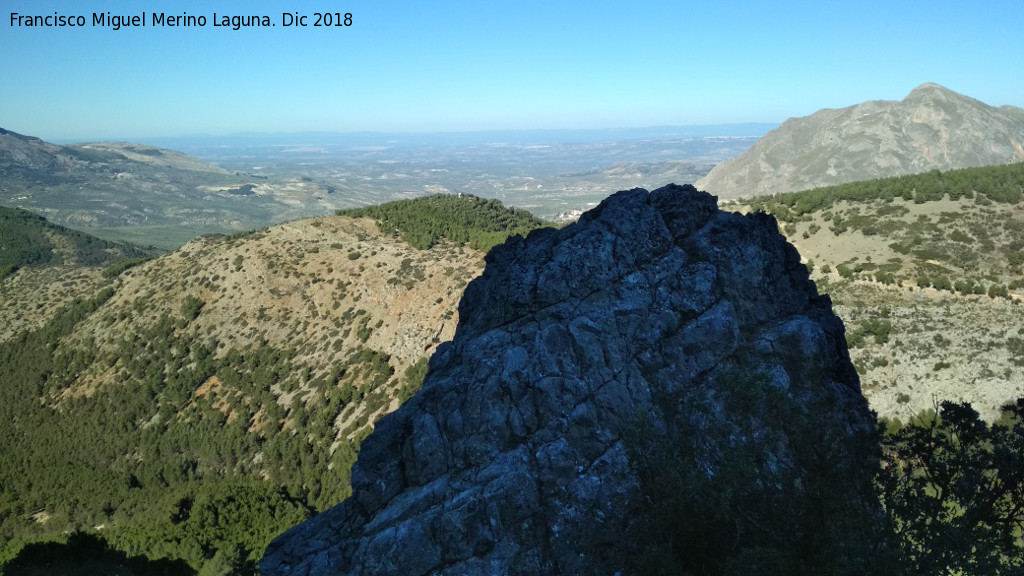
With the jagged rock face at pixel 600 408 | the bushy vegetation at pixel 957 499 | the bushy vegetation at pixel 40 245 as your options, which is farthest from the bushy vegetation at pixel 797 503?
the bushy vegetation at pixel 40 245

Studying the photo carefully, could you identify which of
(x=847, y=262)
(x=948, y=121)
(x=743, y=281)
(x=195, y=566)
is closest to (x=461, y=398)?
(x=743, y=281)

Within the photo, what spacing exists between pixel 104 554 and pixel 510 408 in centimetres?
3153

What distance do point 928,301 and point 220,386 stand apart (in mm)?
68220

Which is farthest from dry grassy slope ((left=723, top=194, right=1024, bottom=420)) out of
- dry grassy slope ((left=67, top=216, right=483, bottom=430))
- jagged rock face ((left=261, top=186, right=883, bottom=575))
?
dry grassy slope ((left=67, top=216, right=483, bottom=430))

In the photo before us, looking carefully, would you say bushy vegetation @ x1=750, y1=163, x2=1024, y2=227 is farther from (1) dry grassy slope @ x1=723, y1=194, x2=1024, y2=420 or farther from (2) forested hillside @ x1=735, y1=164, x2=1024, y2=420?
(1) dry grassy slope @ x1=723, y1=194, x2=1024, y2=420

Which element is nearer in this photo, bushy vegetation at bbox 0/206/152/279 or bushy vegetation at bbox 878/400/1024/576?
bushy vegetation at bbox 878/400/1024/576

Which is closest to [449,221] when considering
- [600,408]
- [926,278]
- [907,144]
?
[926,278]

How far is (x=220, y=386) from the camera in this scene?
57.4 m

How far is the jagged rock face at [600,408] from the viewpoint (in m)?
16.4

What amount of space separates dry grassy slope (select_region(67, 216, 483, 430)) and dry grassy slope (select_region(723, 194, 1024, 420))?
3629 cm

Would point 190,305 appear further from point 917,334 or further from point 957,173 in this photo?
point 957,173

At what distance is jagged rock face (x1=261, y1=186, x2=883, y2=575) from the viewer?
1641 centimetres

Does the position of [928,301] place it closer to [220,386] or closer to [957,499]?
[957,499]

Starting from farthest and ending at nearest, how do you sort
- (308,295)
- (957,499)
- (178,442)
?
(308,295)
(178,442)
(957,499)
